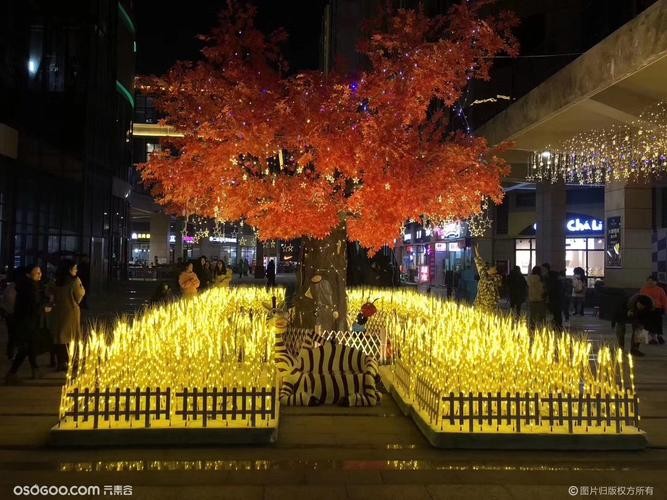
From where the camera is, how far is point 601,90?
45.3 ft

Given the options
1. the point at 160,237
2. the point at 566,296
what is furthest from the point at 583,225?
the point at 160,237

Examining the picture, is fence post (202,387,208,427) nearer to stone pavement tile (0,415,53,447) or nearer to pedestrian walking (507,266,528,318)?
stone pavement tile (0,415,53,447)

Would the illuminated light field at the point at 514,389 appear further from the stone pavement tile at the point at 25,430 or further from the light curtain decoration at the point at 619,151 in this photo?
the light curtain decoration at the point at 619,151

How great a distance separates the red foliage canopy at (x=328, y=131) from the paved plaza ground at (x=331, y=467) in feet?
14.9

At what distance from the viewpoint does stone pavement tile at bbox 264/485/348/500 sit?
19.0 feet

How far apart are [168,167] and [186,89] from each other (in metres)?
1.45

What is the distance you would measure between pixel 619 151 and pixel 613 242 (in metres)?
4.74

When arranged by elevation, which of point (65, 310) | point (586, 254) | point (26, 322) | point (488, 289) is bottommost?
point (26, 322)

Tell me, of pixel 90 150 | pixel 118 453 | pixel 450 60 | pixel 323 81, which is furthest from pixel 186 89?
pixel 90 150

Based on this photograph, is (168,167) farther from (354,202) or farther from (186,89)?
(354,202)

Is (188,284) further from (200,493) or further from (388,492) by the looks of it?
(388,492)

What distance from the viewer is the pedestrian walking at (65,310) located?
11.5 meters

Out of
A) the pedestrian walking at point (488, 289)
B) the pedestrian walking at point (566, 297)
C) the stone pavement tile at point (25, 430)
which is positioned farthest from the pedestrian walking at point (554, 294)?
the stone pavement tile at point (25, 430)

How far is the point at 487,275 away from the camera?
16.8 m
